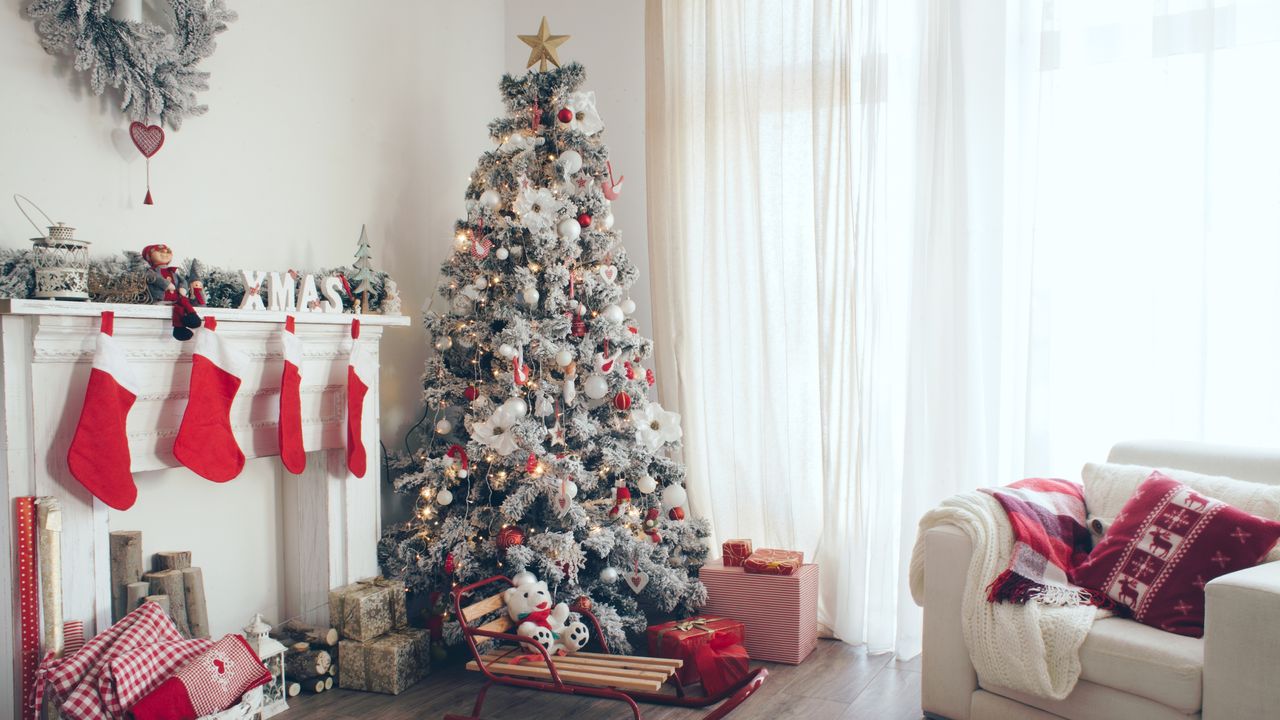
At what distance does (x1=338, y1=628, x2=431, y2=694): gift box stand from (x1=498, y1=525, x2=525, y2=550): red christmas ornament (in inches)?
17.2

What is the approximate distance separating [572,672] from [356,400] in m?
1.20

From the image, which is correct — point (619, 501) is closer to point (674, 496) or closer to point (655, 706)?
point (674, 496)

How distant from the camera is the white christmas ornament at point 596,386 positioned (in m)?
3.20

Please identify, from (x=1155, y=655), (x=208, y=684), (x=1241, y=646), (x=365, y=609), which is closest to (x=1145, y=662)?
(x=1155, y=655)

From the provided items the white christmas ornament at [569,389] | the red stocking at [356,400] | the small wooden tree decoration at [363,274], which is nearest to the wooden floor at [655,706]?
the red stocking at [356,400]

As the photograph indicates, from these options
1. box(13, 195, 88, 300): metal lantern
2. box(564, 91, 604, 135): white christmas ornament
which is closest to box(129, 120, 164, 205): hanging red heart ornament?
box(13, 195, 88, 300): metal lantern

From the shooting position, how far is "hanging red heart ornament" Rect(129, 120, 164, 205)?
2.54 metres

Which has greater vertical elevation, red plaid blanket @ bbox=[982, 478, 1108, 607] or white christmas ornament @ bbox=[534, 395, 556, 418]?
white christmas ornament @ bbox=[534, 395, 556, 418]

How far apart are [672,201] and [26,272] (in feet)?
7.77

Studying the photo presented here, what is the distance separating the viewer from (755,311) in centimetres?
369

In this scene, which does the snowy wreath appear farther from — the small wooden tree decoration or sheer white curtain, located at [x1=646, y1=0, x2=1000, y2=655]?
sheer white curtain, located at [x1=646, y1=0, x2=1000, y2=655]

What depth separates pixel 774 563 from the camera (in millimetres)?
3270

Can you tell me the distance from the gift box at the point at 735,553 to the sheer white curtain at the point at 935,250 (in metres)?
0.29

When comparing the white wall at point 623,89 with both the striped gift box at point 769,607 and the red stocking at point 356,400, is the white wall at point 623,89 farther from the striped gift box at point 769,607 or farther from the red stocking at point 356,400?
the red stocking at point 356,400
